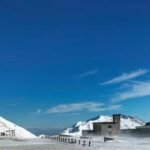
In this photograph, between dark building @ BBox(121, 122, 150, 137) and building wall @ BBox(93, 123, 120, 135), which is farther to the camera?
building wall @ BBox(93, 123, 120, 135)

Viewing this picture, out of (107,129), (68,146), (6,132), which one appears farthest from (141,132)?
(68,146)

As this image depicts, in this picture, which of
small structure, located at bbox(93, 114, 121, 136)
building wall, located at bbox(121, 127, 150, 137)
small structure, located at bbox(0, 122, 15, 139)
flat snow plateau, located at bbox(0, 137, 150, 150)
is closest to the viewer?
flat snow plateau, located at bbox(0, 137, 150, 150)

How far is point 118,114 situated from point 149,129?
23963 mm

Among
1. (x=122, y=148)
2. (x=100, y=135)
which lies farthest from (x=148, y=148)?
(x=100, y=135)

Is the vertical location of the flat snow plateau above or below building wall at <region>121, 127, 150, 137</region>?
below

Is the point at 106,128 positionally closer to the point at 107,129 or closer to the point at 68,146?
the point at 107,129

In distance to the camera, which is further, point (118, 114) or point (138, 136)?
point (118, 114)

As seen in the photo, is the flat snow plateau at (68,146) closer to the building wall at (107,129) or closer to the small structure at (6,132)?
the small structure at (6,132)

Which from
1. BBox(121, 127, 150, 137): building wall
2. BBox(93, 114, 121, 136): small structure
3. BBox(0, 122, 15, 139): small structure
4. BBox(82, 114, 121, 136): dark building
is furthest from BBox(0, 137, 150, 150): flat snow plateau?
BBox(82, 114, 121, 136): dark building

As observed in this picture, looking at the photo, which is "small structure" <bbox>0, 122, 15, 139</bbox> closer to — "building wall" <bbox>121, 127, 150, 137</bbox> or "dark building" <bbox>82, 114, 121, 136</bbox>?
"dark building" <bbox>82, 114, 121, 136</bbox>

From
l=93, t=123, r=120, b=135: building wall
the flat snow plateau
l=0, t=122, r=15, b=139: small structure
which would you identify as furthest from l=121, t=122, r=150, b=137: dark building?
l=0, t=122, r=15, b=139: small structure

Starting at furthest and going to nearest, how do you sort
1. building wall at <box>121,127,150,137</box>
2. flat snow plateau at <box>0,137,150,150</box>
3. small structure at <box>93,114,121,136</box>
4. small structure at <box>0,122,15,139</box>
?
small structure at <box>93,114,121,136</box>, building wall at <box>121,127,150,137</box>, small structure at <box>0,122,15,139</box>, flat snow plateau at <box>0,137,150,150</box>

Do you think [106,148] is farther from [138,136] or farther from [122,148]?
[138,136]

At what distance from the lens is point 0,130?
115m
